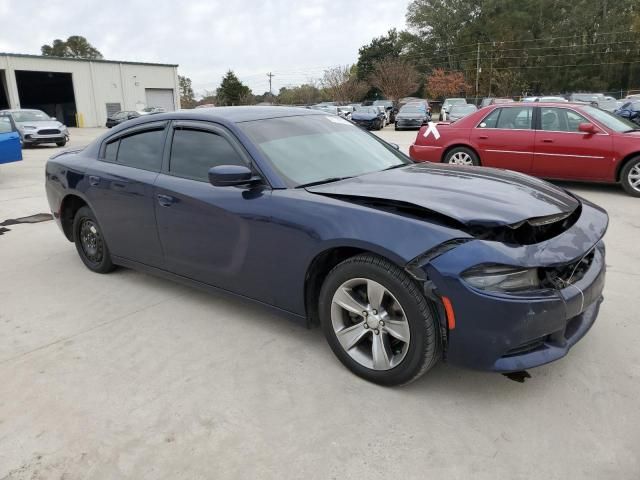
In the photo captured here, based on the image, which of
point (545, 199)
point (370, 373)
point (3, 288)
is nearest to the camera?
point (370, 373)

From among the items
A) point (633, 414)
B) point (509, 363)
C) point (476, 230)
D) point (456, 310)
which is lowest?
point (633, 414)

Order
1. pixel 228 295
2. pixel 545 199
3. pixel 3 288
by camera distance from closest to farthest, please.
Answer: pixel 545 199
pixel 228 295
pixel 3 288

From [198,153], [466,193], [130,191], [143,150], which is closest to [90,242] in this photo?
[130,191]

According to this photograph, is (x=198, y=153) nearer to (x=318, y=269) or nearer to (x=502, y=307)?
(x=318, y=269)

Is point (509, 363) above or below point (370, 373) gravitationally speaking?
above

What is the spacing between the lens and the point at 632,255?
4.93m

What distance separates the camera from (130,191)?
402 cm

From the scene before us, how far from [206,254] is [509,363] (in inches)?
82.6

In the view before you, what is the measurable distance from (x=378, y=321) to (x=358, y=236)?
0.48 m

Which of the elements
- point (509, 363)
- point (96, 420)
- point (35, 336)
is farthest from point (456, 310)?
point (35, 336)

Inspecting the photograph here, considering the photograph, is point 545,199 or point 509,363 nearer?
point 509,363

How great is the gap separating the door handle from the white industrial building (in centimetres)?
3817

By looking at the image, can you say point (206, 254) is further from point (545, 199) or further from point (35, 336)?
point (545, 199)

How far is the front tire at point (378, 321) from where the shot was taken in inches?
99.9
